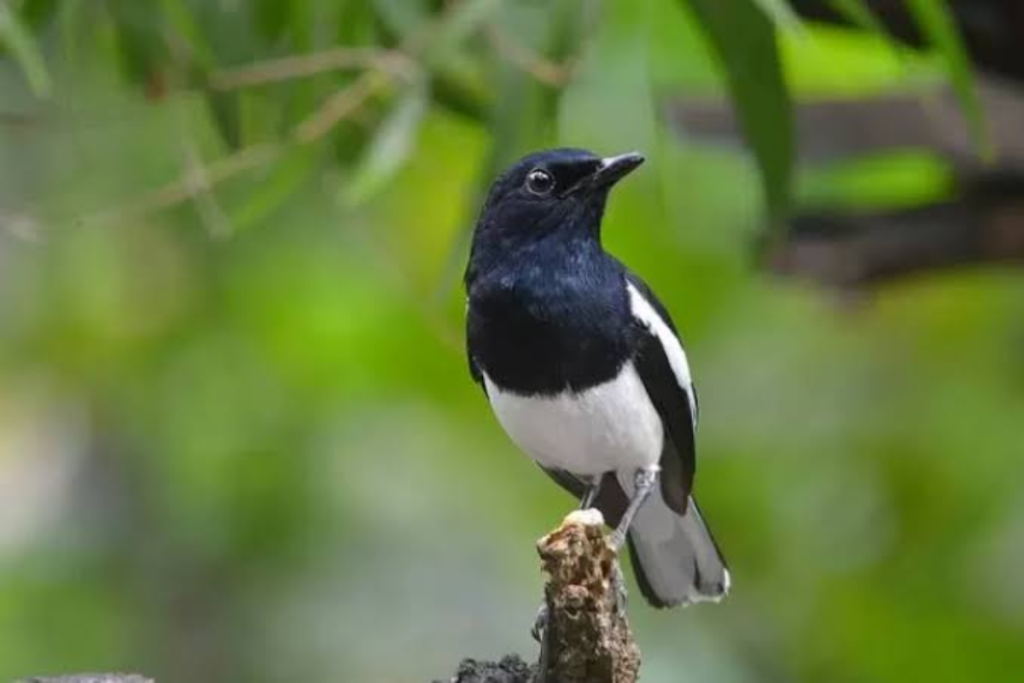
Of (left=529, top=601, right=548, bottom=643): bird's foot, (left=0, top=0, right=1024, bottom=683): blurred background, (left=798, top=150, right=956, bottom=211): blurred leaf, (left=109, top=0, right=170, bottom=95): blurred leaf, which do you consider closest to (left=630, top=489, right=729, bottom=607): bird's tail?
(left=529, top=601, right=548, bottom=643): bird's foot

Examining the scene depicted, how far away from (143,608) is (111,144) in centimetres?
154

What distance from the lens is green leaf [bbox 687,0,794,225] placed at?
400 cm

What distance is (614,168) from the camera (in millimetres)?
3387

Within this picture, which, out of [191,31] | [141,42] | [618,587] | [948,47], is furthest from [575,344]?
[141,42]

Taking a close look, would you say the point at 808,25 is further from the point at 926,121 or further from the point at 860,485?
the point at 860,485

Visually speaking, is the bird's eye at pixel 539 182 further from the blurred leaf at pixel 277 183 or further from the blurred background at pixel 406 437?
the blurred background at pixel 406 437

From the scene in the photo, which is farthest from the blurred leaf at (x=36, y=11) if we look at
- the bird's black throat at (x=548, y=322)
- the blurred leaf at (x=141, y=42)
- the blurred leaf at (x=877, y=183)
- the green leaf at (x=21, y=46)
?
the blurred leaf at (x=877, y=183)

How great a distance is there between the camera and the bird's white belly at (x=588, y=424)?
3307 millimetres

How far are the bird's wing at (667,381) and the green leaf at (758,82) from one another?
73 cm

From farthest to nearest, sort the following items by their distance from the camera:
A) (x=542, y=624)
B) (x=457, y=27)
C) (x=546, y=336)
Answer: (x=457, y=27) → (x=546, y=336) → (x=542, y=624)

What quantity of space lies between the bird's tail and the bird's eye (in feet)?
A: 1.95

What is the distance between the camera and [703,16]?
13.3 ft

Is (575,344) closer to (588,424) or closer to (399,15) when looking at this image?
(588,424)

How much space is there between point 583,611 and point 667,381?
90 centimetres
